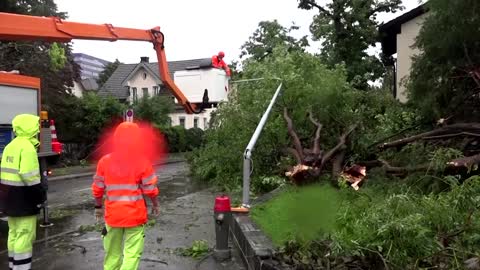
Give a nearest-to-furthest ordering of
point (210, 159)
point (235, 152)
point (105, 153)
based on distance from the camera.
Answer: point (105, 153) → point (235, 152) → point (210, 159)

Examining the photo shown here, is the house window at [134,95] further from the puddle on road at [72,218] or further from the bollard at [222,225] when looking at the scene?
the bollard at [222,225]

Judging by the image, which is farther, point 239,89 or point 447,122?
point 239,89

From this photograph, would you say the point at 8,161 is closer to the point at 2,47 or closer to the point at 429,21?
the point at 429,21

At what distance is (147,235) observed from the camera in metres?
7.61

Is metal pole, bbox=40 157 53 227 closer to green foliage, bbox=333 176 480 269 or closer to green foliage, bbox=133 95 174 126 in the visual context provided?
green foliage, bbox=333 176 480 269

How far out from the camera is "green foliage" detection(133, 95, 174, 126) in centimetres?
2414

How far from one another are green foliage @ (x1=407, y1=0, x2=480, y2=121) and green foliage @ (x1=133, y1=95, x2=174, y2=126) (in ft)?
54.8

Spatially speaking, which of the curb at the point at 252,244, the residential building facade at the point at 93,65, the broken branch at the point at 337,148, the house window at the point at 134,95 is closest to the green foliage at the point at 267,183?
the broken branch at the point at 337,148

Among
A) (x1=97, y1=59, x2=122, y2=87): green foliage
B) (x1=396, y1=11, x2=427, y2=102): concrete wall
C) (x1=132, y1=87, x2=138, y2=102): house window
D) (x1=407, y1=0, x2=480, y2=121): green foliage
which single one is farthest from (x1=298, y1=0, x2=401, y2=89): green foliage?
(x1=97, y1=59, x2=122, y2=87): green foliage

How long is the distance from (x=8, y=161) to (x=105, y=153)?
1080 mm

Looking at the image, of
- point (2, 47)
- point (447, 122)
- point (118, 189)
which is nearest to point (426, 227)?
point (118, 189)

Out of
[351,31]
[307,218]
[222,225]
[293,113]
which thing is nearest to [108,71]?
[351,31]

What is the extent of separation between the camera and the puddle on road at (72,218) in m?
7.63

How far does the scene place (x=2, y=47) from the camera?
695 inches
